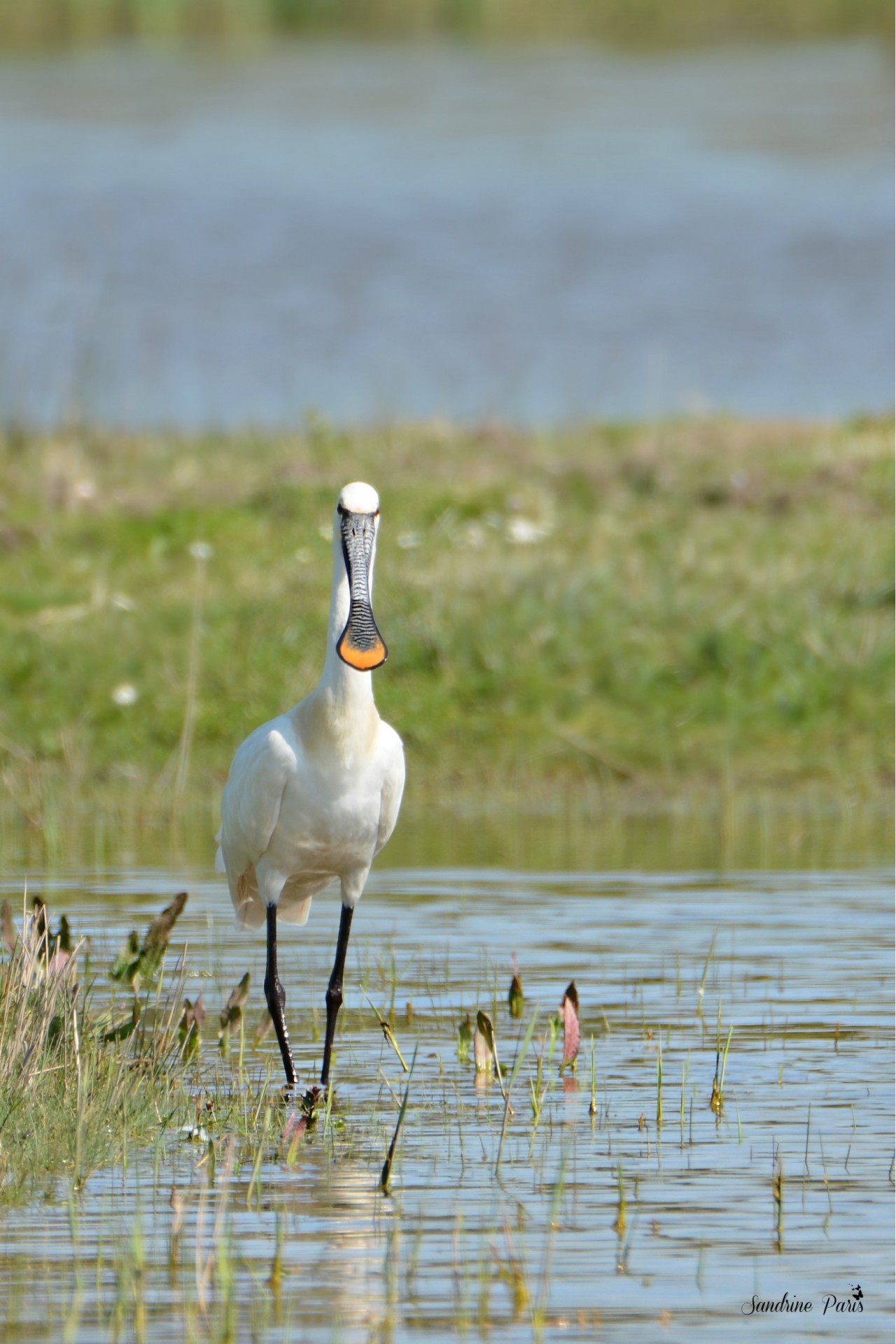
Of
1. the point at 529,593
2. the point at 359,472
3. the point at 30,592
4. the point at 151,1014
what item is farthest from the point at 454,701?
the point at 151,1014

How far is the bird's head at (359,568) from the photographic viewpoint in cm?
793

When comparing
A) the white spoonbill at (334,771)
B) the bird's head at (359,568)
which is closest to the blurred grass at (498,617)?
the white spoonbill at (334,771)

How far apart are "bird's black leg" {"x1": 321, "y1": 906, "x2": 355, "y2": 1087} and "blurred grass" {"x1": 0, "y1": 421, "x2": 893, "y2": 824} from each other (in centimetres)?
530

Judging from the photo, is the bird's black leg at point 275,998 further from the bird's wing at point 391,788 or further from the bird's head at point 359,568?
Answer: the bird's head at point 359,568

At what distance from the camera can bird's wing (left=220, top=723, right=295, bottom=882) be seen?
804 cm

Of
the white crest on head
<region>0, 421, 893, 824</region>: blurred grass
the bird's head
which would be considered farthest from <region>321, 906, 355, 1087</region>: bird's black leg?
<region>0, 421, 893, 824</region>: blurred grass

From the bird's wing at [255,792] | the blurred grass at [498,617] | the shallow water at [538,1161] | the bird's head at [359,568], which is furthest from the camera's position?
the blurred grass at [498,617]

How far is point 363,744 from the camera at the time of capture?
8.03 meters

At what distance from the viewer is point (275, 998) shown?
830 cm

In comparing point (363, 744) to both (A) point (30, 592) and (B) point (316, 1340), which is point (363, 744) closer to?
(B) point (316, 1340)

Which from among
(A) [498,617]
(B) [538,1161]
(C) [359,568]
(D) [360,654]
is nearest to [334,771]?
(D) [360,654]

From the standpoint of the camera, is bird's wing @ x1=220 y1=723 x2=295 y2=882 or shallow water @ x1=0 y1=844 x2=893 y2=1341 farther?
bird's wing @ x1=220 y1=723 x2=295 y2=882

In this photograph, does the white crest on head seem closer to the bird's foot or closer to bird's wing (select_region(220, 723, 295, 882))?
bird's wing (select_region(220, 723, 295, 882))

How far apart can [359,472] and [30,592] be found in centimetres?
344
